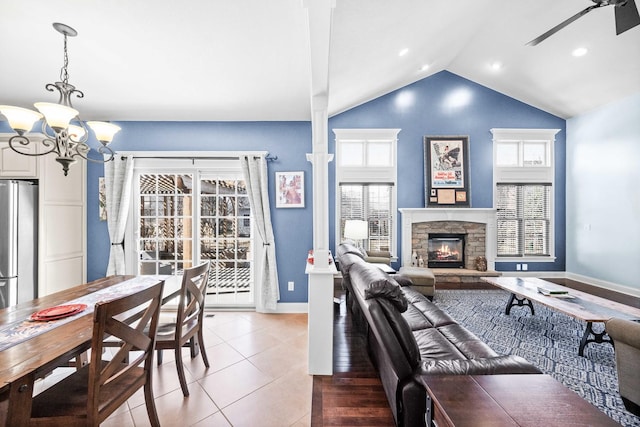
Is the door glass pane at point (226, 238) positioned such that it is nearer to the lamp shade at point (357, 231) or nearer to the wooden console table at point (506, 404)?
the lamp shade at point (357, 231)

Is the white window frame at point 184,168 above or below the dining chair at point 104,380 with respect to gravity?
above

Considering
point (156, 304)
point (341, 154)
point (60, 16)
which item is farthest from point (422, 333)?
point (341, 154)

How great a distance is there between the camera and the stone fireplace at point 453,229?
17.3 ft

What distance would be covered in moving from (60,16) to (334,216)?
13.9ft

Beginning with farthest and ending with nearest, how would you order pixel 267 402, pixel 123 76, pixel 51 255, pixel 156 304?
pixel 51 255
pixel 123 76
pixel 267 402
pixel 156 304

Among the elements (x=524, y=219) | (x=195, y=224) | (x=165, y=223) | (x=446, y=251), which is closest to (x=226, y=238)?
(x=195, y=224)

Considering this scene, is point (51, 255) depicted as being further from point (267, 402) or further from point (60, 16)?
point (267, 402)

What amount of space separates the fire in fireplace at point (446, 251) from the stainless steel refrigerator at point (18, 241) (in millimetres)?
6029

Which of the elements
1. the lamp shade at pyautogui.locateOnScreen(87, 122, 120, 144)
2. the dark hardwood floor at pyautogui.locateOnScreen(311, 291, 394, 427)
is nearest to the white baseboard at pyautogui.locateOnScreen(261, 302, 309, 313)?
the dark hardwood floor at pyautogui.locateOnScreen(311, 291, 394, 427)

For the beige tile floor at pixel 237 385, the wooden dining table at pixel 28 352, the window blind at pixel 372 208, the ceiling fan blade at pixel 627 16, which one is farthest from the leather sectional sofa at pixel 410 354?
the window blind at pixel 372 208

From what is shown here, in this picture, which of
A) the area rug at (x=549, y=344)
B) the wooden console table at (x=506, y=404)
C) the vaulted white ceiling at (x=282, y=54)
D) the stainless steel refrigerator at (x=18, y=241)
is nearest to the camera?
the wooden console table at (x=506, y=404)

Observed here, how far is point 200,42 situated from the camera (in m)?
2.17

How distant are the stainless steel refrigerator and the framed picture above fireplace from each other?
19.3 feet

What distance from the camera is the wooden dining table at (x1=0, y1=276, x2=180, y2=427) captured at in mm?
1120
